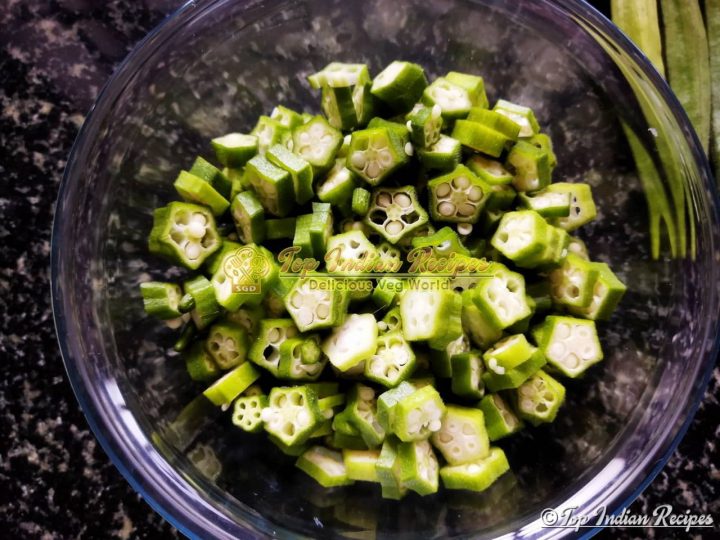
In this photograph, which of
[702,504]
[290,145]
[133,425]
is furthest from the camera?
[702,504]

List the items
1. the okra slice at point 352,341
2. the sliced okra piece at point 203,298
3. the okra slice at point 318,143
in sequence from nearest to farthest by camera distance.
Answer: the okra slice at point 352,341 → the sliced okra piece at point 203,298 → the okra slice at point 318,143

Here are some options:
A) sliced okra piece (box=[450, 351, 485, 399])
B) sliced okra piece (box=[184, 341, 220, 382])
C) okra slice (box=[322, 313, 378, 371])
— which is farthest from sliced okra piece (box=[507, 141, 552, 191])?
sliced okra piece (box=[184, 341, 220, 382])

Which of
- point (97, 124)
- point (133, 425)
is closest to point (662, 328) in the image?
point (133, 425)

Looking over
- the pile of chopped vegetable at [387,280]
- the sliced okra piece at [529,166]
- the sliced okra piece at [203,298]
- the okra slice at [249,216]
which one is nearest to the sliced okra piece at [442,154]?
the pile of chopped vegetable at [387,280]

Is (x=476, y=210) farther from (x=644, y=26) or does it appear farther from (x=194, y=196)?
(x=644, y=26)

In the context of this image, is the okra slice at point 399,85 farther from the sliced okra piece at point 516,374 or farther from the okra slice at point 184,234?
the sliced okra piece at point 516,374

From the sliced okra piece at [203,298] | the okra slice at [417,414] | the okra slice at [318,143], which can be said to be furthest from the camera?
the okra slice at [318,143]
